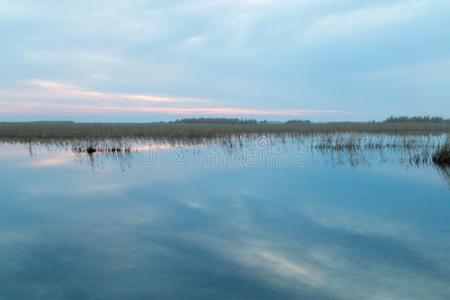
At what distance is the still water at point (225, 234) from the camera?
325cm

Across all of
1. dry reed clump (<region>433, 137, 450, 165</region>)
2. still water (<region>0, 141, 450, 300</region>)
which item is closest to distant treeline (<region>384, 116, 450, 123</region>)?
dry reed clump (<region>433, 137, 450, 165</region>)

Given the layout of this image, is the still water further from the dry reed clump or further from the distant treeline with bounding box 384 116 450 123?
the distant treeline with bounding box 384 116 450 123

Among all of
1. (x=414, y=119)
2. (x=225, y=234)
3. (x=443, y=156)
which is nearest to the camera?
(x=225, y=234)

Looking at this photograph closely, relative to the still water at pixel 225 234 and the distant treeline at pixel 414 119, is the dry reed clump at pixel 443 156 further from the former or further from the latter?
the distant treeline at pixel 414 119

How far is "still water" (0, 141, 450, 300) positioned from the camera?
3252 mm

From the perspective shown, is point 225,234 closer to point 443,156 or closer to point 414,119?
point 443,156

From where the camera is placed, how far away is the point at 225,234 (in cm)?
461

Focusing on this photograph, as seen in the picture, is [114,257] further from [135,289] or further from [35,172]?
[35,172]

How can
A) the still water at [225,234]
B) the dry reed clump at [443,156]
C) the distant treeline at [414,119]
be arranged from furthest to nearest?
1. the distant treeline at [414,119]
2. the dry reed clump at [443,156]
3. the still water at [225,234]

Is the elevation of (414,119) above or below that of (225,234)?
above

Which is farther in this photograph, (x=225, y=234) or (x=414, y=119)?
(x=414, y=119)

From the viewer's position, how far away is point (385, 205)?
602 centimetres

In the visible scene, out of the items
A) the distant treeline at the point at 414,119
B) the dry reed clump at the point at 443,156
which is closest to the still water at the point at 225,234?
the dry reed clump at the point at 443,156

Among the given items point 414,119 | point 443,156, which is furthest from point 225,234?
point 414,119
